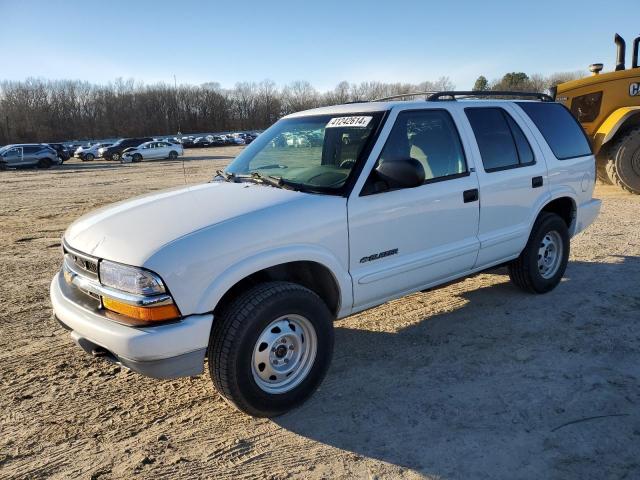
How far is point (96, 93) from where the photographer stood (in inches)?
4193

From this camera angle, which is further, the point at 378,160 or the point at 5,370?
the point at 5,370

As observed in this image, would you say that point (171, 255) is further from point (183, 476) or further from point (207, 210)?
point (183, 476)

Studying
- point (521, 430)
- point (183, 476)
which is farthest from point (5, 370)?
point (521, 430)

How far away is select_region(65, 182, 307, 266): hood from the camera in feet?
9.37

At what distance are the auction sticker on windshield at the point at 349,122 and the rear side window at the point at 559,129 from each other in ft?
6.86

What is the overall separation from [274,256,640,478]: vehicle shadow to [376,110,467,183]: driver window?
4.76ft

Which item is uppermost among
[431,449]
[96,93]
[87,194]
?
[96,93]

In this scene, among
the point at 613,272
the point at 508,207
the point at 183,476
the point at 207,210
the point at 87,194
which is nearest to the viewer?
the point at 183,476

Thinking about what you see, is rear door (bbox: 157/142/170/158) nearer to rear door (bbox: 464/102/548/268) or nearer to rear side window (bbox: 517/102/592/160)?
rear side window (bbox: 517/102/592/160)

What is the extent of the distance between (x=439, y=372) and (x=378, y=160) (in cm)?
165

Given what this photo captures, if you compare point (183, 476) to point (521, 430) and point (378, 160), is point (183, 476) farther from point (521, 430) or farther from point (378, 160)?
point (378, 160)

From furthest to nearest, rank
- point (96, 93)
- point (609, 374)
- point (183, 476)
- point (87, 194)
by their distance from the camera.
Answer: point (96, 93)
point (87, 194)
point (609, 374)
point (183, 476)

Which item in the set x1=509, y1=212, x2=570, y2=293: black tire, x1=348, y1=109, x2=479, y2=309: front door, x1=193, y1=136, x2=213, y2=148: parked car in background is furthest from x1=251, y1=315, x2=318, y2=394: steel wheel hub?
x1=193, y1=136, x2=213, y2=148: parked car in background

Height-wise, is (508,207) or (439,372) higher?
(508,207)
